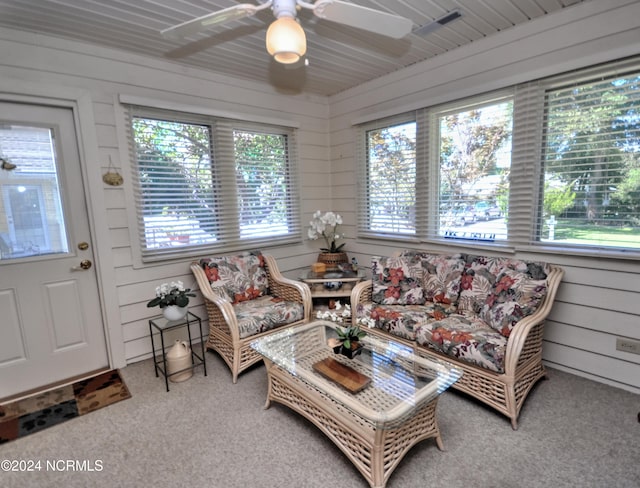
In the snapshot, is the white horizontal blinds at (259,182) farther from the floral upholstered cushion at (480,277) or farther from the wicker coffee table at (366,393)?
the floral upholstered cushion at (480,277)

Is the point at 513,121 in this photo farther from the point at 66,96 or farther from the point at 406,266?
the point at 66,96

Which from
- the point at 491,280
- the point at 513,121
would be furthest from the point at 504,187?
the point at 491,280

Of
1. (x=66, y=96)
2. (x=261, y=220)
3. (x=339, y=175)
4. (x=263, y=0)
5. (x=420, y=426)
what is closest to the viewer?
(x=420, y=426)

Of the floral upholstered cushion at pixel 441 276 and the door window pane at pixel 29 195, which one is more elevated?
the door window pane at pixel 29 195

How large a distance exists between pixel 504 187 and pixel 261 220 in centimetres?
239

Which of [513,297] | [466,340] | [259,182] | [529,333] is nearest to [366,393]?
A: [466,340]

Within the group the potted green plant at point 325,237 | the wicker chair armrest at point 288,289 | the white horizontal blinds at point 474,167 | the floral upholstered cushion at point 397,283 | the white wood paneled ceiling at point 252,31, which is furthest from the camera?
the potted green plant at point 325,237

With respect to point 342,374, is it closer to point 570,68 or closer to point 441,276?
point 441,276

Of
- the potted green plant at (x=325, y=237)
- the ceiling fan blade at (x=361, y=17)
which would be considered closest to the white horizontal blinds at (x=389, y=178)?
the potted green plant at (x=325, y=237)

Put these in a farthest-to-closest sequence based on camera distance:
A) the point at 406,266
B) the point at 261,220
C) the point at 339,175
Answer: the point at 339,175 < the point at 261,220 < the point at 406,266

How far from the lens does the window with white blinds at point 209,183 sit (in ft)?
9.48

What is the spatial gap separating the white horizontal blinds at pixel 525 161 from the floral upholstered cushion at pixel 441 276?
19.9 inches

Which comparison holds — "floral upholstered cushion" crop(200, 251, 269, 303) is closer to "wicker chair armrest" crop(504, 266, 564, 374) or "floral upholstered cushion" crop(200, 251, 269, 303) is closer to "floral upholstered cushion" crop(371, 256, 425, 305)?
Result: "floral upholstered cushion" crop(371, 256, 425, 305)

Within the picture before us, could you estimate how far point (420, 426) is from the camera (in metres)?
1.72
